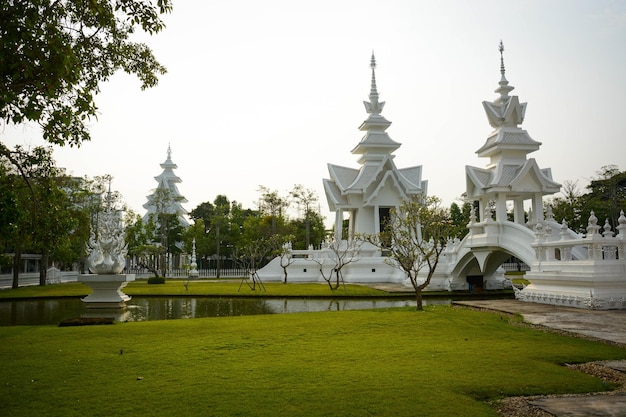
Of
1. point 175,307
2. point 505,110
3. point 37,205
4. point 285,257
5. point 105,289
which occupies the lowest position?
point 175,307

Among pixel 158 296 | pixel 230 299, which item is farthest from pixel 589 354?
pixel 158 296

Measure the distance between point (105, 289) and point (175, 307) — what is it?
2.49 meters

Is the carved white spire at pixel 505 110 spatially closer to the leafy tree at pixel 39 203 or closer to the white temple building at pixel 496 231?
the white temple building at pixel 496 231

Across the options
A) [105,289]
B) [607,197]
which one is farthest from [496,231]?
[607,197]

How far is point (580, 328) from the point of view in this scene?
10.3 m

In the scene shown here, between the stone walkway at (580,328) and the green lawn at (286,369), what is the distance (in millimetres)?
427

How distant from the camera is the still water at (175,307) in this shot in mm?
15391

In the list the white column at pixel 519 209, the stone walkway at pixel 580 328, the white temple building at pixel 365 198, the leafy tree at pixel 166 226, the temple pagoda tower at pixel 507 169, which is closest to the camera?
the stone walkway at pixel 580 328

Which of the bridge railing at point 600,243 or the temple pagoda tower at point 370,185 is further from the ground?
the temple pagoda tower at point 370,185

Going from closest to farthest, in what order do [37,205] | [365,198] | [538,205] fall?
[37,205], [538,205], [365,198]

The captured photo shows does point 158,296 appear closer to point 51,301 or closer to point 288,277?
point 51,301

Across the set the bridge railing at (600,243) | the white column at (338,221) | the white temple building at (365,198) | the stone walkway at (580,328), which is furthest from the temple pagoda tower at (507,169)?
the white column at (338,221)

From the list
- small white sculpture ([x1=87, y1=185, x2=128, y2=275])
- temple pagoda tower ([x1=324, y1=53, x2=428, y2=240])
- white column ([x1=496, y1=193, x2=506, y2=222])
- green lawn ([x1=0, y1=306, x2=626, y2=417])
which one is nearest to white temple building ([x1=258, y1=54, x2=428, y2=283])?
temple pagoda tower ([x1=324, y1=53, x2=428, y2=240])

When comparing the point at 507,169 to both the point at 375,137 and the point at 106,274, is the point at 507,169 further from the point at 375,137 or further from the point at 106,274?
the point at 106,274
